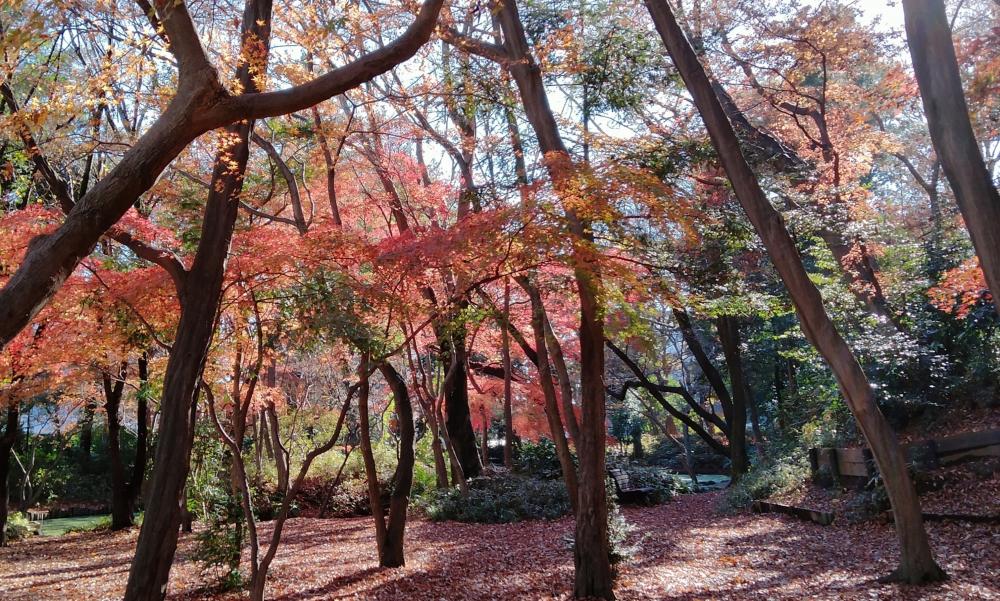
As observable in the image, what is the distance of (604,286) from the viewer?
6.38 metres

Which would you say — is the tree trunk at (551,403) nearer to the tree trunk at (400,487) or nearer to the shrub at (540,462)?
the tree trunk at (400,487)

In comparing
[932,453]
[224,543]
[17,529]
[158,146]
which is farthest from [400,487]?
[17,529]

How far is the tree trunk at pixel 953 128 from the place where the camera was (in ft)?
14.2

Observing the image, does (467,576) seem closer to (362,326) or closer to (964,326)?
(362,326)

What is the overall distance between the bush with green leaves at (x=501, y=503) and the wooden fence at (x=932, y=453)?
4609 mm

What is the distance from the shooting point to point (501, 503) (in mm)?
12188

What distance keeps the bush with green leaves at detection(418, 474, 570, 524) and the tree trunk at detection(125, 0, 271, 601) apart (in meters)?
6.83

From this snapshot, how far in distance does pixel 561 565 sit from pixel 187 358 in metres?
4.61

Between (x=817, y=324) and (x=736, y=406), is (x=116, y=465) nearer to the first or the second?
(x=736, y=406)

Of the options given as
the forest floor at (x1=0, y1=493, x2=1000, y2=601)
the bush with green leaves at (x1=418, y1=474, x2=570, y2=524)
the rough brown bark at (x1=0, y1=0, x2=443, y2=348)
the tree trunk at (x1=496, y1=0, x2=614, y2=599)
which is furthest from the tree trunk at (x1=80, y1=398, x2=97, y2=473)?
the rough brown bark at (x1=0, y1=0, x2=443, y2=348)

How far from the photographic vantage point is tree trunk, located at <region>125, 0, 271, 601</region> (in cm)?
564

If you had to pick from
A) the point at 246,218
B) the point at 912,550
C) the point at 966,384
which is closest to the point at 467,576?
the point at 912,550

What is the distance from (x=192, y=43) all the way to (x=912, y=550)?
630 cm

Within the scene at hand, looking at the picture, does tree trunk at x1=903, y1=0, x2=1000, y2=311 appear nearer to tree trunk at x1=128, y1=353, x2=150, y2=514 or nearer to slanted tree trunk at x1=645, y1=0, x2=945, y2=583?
slanted tree trunk at x1=645, y1=0, x2=945, y2=583
